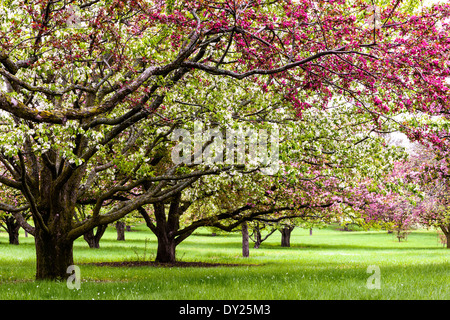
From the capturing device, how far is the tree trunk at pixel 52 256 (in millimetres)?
12281

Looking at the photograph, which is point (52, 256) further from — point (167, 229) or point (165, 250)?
point (165, 250)

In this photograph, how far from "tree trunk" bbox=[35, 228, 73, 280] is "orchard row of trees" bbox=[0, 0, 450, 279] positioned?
1.2 inches

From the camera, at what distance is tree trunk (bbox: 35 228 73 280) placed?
12281 mm

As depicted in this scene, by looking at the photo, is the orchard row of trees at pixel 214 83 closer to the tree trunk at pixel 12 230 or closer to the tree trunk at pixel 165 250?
the tree trunk at pixel 165 250

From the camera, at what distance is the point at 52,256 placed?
12.3m

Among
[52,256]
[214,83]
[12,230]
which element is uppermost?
[214,83]

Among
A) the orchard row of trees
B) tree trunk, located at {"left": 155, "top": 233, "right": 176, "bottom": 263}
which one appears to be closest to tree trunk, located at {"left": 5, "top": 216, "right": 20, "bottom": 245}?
tree trunk, located at {"left": 155, "top": 233, "right": 176, "bottom": 263}

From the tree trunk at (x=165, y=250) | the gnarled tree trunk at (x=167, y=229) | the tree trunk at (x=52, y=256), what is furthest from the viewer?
the tree trunk at (x=165, y=250)

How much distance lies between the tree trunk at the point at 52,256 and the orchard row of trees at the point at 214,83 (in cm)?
3

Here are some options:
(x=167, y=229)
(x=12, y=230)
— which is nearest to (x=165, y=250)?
(x=167, y=229)

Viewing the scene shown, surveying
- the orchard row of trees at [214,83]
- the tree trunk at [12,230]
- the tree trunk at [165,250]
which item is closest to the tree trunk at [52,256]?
the orchard row of trees at [214,83]

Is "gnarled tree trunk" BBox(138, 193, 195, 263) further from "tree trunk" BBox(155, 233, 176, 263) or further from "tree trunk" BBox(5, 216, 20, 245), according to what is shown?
"tree trunk" BBox(5, 216, 20, 245)

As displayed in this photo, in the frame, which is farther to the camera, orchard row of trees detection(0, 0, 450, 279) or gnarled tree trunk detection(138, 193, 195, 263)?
gnarled tree trunk detection(138, 193, 195, 263)

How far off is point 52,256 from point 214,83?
315 inches
